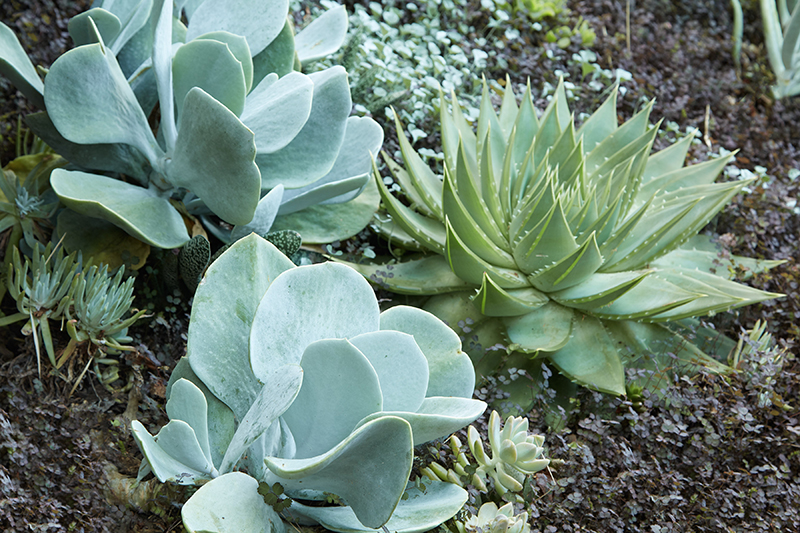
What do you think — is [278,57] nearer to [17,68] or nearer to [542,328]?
[17,68]

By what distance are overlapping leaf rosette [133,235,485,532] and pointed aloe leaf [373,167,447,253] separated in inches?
21.5

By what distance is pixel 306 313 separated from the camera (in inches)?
39.9

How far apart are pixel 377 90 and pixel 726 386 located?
1.43 meters

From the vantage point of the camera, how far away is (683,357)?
1.71m

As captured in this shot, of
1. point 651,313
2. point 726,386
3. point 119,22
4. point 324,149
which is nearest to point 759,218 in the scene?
point 726,386

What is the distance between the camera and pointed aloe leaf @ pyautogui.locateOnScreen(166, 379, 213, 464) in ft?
3.11

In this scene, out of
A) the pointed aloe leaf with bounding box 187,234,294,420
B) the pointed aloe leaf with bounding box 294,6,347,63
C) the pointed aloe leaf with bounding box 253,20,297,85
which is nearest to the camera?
the pointed aloe leaf with bounding box 187,234,294,420

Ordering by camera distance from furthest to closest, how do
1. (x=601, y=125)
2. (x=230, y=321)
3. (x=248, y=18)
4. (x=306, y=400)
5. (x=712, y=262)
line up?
(x=601, y=125)
(x=712, y=262)
(x=248, y=18)
(x=230, y=321)
(x=306, y=400)

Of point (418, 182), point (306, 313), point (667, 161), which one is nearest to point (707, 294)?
point (667, 161)

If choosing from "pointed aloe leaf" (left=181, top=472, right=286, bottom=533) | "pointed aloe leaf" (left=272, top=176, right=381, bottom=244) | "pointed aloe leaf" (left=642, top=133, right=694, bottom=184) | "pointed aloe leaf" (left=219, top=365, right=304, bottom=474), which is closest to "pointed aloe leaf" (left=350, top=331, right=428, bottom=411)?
"pointed aloe leaf" (left=219, top=365, right=304, bottom=474)

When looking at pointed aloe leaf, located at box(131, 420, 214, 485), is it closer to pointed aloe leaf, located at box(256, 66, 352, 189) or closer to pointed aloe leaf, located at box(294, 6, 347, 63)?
pointed aloe leaf, located at box(256, 66, 352, 189)

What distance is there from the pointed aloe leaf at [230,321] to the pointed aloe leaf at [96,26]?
0.61m

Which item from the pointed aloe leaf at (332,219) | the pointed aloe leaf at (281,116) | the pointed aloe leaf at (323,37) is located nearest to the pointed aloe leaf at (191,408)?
the pointed aloe leaf at (281,116)

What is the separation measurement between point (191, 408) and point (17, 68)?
0.81 meters
